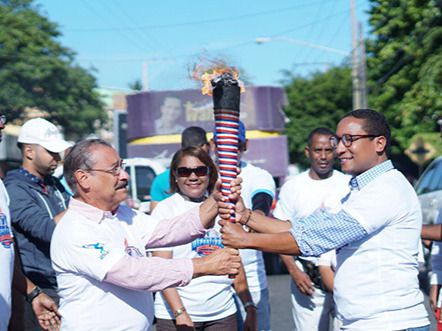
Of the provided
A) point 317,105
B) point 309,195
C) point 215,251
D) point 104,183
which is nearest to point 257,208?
point 309,195

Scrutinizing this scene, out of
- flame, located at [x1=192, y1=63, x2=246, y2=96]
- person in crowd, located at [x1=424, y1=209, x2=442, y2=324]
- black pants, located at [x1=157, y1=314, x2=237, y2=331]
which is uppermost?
flame, located at [x1=192, y1=63, x2=246, y2=96]

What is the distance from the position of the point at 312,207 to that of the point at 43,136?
84.9 inches

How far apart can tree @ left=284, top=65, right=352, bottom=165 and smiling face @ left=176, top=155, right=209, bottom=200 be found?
3521 cm

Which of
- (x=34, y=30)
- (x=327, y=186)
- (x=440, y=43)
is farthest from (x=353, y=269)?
(x=34, y=30)

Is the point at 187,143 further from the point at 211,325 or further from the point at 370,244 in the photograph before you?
the point at 370,244

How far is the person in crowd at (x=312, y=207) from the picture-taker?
6379 millimetres

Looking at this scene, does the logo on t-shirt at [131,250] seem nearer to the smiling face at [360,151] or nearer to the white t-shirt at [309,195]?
the smiling face at [360,151]

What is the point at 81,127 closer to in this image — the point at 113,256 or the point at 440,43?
the point at 440,43

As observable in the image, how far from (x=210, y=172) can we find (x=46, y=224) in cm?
121

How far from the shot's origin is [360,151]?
4477 mm

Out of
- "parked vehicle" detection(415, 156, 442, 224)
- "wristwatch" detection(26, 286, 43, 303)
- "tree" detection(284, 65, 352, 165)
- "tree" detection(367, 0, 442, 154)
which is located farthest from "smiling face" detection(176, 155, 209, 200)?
"tree" detection(284, 65, 352, 165)

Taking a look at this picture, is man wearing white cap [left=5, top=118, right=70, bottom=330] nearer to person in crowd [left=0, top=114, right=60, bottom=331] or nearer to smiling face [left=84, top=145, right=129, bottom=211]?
person in crowd [left=0, top=114, right=60, bottom=331]

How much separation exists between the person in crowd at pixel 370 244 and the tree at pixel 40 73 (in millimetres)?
18201

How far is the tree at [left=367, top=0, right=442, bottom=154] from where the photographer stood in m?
16.0
